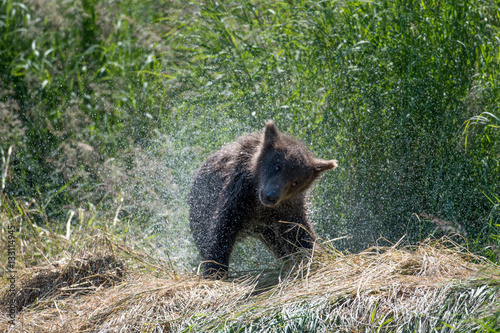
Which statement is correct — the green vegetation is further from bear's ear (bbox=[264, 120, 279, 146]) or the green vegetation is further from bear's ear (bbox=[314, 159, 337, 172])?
bear's ear (bbox=[264, 120, 279, 146])

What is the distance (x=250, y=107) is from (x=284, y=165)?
1408mm

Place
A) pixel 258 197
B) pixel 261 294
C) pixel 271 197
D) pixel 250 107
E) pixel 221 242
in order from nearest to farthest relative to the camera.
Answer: pixel 261 294, pixel 271 197, pixel 221 242, pixel 258 197, pixel 250 107

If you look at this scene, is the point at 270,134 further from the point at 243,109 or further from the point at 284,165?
the point at 243,109

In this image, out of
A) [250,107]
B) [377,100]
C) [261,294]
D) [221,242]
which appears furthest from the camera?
[250,107]

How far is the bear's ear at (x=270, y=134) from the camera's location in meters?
4.85

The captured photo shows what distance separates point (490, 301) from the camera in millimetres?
3096

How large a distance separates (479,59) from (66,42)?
192 inches

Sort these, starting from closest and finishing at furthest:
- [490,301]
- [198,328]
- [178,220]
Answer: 1. [490,301]
2. [198,328]
3. [178,220]

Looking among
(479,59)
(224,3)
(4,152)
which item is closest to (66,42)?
(4,152)

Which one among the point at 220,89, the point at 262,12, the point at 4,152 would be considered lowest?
the point at 4,152

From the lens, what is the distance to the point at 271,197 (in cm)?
441

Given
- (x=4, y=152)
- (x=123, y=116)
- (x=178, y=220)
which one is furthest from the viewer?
(x=123, y=116)

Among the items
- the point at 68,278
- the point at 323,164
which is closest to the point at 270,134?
the point at 323,164

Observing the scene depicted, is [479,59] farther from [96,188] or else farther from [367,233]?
[96,188]
